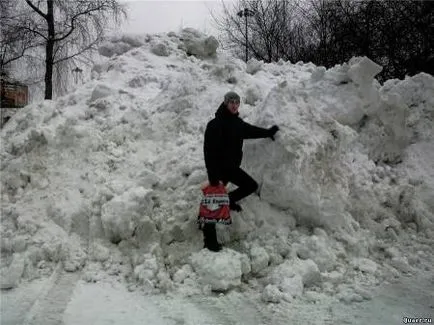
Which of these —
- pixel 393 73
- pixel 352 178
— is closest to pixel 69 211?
pixel 352 178

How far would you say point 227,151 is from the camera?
4.86 m

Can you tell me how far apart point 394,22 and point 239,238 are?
449 inches

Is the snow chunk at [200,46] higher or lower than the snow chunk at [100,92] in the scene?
higher

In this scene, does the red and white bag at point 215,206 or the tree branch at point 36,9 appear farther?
the tree branch at point 36,9

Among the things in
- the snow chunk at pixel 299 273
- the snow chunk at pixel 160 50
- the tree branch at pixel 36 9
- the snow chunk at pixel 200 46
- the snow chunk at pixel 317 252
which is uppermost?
the tree branch at pixel 36 9

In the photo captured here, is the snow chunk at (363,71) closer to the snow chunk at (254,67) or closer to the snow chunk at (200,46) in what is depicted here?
the snow chunk at (254,67)

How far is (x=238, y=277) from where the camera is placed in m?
4.41

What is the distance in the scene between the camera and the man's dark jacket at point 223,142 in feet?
15.7

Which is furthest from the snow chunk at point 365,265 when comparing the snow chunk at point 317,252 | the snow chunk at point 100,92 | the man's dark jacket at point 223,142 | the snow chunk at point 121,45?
the snow chunk at point 121,45

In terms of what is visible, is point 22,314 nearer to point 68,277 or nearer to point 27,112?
point 68,277

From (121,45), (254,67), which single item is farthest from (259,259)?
(121,45)

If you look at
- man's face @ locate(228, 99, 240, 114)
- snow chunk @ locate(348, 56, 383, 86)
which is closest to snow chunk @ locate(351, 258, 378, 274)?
man's face @ locate(228, 99, 240, 114)

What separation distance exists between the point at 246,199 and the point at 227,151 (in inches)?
28.3

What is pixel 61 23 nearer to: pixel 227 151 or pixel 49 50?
pixel 49 50
